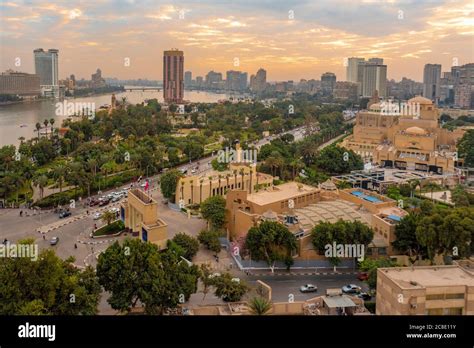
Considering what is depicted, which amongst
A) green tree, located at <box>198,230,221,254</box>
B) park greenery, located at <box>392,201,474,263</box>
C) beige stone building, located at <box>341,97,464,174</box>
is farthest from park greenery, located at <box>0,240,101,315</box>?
beige stone building, located at <box>341,97,464,174</box>

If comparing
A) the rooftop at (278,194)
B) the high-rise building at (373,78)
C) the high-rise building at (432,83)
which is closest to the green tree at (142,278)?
the rooftop at (278,194)

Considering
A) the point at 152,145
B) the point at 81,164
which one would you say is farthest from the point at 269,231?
the point at 152,145

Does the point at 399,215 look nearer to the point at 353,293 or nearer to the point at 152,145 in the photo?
the point at 353,293

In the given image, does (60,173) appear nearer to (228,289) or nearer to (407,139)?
(228,289)

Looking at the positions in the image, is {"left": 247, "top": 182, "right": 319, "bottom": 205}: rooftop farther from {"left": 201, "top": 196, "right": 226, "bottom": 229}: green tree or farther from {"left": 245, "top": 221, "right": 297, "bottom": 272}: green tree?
{"left": 245, "top": 221, "right": 297, "bottom": 272}: green tree

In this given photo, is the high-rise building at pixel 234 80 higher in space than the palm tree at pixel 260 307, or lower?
higher

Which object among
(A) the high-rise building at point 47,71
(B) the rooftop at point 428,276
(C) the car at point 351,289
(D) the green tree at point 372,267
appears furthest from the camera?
(A) the high-rise building at point 47,71

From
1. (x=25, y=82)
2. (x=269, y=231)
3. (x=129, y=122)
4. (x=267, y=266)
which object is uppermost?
(x=25, y=82)

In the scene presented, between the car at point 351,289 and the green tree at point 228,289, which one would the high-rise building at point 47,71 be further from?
the car at point 351,289
